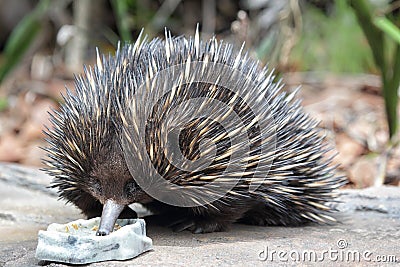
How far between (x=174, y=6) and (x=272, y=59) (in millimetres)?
3324

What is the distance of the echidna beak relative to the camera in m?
2.69

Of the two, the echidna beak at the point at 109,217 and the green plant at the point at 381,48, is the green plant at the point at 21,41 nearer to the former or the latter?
the green plant at the point at 381,48

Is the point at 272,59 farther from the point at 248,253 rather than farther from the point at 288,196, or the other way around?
the point at 248,253

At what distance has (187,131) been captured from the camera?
281cm

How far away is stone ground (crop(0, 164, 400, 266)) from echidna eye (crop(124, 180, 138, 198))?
0.25 metres

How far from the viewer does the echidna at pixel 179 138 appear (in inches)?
110

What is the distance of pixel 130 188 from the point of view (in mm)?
2842

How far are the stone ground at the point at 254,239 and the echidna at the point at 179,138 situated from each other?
0.16 meters

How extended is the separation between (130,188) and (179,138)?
298mm

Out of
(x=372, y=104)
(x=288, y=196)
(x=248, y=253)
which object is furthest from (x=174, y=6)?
(x=248, y=253)

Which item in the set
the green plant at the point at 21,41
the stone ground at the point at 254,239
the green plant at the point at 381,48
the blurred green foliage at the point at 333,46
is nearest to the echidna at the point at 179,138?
the stone ground at the point at 254,239

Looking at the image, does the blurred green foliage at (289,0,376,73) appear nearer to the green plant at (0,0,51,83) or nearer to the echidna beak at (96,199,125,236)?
the green plant at (0,0,51,83)

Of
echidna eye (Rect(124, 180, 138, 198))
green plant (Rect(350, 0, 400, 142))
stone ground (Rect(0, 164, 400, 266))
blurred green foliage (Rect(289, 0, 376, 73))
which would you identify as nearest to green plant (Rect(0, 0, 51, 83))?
stone ground (Rect(0, 164, 400, 266))

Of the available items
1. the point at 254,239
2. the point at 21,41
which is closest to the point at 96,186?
the point at 254,239
